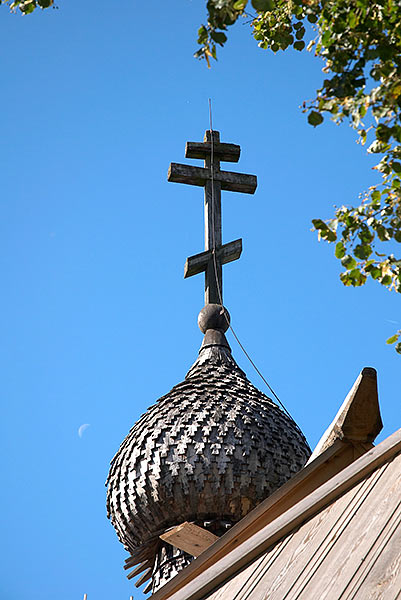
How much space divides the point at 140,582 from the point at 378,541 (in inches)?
242

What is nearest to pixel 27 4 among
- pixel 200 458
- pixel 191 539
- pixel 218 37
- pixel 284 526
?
pixel 218 37

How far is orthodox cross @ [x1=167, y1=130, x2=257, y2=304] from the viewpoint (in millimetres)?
11109

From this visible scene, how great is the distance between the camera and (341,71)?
13.1ft

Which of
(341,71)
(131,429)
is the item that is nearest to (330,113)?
(341,71)

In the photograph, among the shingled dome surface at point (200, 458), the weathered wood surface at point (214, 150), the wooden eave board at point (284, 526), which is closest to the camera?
the wooden eave board at point (284, 526)

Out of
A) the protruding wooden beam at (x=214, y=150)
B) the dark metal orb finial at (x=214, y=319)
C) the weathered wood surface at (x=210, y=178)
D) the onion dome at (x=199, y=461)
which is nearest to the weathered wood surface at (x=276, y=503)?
the onion dome at (x=199, y=461)

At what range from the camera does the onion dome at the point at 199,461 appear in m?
9.14

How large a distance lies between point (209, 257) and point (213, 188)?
3.11ft

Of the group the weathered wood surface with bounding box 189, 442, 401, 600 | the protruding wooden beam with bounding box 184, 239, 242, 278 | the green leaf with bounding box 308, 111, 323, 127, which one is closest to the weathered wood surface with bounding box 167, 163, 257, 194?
the protruding wooden beam with bounding box 184, 239, 242, 278

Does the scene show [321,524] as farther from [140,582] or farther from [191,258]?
[191,258]

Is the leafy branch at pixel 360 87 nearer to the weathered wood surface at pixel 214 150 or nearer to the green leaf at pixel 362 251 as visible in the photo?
the green leaf at pixel 362 251

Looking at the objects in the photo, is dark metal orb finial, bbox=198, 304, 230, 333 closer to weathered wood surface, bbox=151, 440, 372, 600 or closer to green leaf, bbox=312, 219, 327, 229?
weathered wood surface, bbox=151, 440, 372, 600

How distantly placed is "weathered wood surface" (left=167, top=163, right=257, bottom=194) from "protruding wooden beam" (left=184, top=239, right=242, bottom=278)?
2.61ft

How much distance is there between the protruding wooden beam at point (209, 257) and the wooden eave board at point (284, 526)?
652 centimetres
